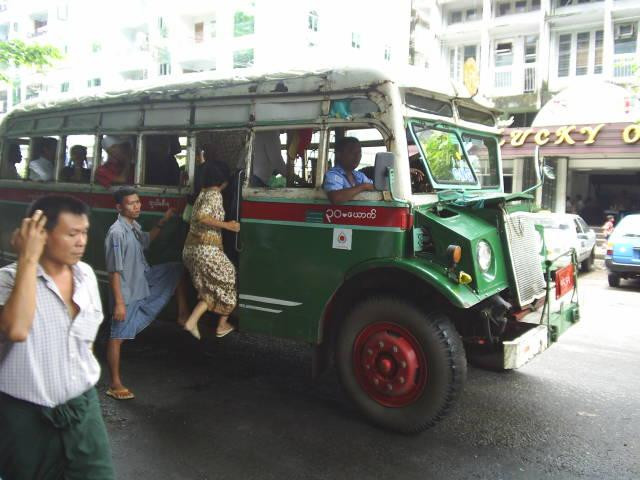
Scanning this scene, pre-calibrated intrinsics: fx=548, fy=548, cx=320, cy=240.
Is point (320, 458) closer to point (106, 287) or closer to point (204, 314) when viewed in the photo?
point (204, 314)

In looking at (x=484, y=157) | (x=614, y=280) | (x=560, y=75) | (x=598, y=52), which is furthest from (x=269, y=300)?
(x=598, y=52)

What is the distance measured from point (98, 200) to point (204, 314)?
2032 millimetres

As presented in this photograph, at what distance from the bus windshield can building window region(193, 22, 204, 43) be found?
88.7ft

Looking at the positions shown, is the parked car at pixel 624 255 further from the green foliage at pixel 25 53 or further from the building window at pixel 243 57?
the building window at pixel 243 57

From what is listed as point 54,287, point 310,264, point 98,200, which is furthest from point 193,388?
point 54,287

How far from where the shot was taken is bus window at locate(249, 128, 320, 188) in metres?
4.57

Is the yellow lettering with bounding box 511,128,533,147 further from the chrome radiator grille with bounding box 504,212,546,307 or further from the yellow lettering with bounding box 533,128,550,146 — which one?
the chrome radiator grille with bounding box 504,212,546,307

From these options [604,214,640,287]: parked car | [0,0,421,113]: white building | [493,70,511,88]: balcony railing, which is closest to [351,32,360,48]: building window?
[0,0,421,113]: white building

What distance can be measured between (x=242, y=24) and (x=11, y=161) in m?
21.1

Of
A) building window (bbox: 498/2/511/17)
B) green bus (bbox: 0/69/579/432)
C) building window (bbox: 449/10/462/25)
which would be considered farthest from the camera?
building window (bbox: 449/10/462/25)

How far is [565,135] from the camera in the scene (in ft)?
55.5

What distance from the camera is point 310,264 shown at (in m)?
4.38

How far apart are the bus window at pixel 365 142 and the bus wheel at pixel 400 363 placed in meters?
1.21

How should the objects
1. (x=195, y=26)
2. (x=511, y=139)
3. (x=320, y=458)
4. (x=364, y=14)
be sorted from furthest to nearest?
(x=195, y=26) → (x=364, y=14) → (x=511, y=139) → (x=320, y=458)
